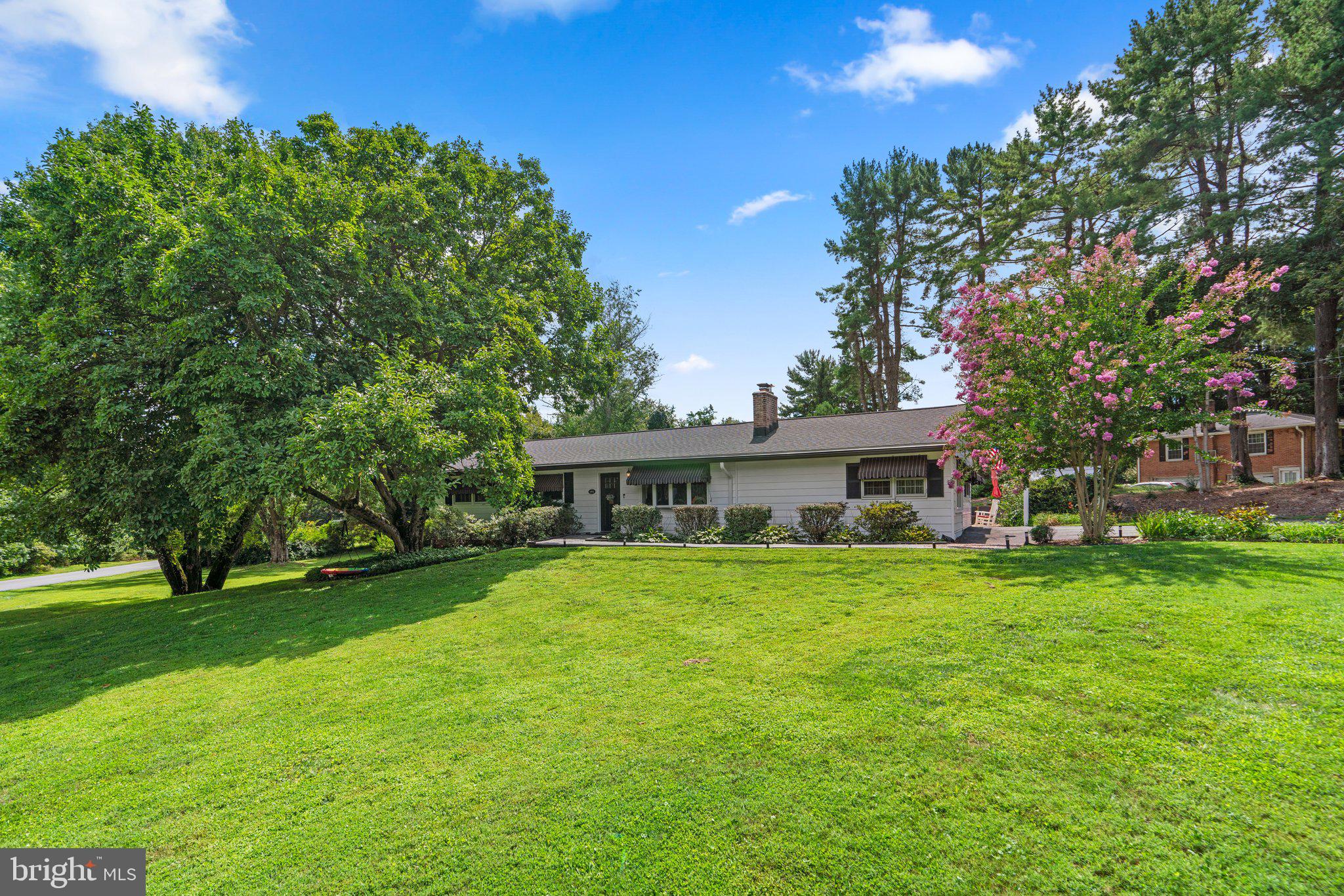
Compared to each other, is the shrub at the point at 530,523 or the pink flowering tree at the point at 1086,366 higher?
the pink flowering tree at the point at 1086,366

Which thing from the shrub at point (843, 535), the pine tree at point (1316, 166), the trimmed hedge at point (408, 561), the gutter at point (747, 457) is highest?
the pine tree at point (1316, 166)

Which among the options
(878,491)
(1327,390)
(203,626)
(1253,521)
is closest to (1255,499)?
(1327,390)

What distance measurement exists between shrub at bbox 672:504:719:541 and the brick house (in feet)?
72.5

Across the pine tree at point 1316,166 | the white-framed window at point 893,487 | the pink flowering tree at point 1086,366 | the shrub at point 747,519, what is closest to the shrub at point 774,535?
the shrub at point 747,519

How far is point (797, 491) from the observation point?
17.5 metres

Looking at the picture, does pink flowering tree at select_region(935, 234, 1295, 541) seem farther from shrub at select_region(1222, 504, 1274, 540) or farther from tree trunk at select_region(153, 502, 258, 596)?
tree trunk at select_region(153, 502, 258, 596)

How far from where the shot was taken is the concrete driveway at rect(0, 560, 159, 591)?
1842 centimetres

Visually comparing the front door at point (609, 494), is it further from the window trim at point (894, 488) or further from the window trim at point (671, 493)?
the window trim at point (894, 488)

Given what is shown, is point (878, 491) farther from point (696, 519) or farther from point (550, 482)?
point (550, 482)

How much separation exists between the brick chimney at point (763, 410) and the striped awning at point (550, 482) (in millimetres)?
7758

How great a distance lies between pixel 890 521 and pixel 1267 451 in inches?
1098

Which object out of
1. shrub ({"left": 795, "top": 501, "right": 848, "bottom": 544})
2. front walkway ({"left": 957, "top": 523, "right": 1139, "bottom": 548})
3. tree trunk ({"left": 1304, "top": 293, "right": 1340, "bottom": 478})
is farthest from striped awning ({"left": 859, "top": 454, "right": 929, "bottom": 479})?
tree trunk ({"left": 1304, "top": 293, "right": 1340, "bottom": 478})

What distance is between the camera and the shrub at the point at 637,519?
1881 centimetres

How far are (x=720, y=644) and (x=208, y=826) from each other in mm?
4532
